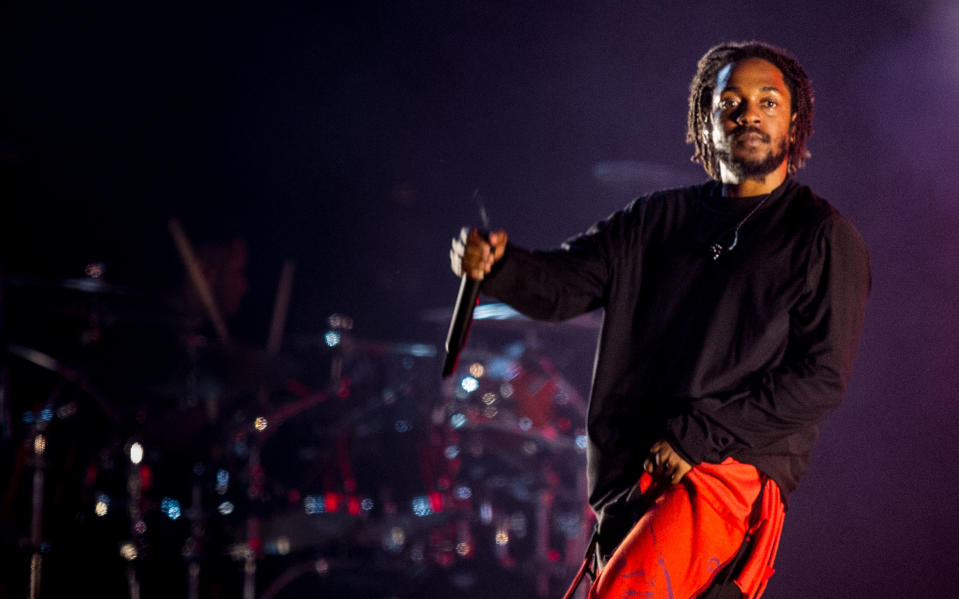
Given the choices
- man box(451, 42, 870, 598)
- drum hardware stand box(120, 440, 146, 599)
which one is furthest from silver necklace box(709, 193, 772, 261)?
drum hardware stand box(120, 440, 146, 599)

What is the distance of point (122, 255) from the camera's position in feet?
20.7

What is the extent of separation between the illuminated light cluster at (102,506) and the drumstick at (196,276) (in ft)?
4.99

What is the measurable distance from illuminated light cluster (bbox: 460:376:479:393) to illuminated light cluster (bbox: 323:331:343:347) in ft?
2.84

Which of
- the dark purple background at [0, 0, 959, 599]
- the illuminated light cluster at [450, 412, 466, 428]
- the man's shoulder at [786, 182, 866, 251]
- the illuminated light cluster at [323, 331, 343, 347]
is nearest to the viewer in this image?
the man's shoulder at [786, 182, 866, 251]

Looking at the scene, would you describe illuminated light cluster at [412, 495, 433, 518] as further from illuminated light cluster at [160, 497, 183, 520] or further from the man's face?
the man's face

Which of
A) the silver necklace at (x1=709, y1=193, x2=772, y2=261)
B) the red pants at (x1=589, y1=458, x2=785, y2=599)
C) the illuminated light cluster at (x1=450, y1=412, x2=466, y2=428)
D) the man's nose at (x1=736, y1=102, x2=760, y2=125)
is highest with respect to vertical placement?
the man's nose at (x1=736, y1=102, x2=760, y2=125)

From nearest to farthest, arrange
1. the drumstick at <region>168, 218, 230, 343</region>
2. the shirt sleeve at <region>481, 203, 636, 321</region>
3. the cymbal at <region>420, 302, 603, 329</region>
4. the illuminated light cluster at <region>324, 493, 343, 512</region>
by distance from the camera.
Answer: the shirt sleeve at <region>481, 203, 636, 321</region>
the cymbal at <region>420, 302, 603, 329</region>
the illuminated light cluster at <region>324, 493, 343, 512</region>
the drumstick at <region>168, 218, 230, 343</region>

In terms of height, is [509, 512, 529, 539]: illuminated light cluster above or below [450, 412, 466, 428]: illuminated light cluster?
below

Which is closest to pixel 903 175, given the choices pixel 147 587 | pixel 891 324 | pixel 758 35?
pixel 891 324

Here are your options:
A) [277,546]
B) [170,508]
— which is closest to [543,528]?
[277,546]

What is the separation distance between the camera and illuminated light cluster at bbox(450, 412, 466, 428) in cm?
550

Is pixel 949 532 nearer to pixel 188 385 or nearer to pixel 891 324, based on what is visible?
pixel 891 324

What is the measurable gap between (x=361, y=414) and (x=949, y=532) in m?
3.40

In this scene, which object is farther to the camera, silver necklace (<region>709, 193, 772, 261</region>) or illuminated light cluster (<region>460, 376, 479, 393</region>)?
illuminated light cluster (<region>460, 376, 479, 393</region>)
